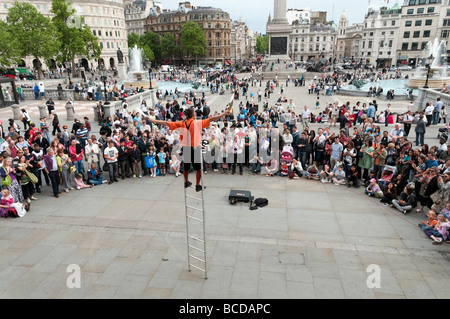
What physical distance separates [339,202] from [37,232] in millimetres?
9981

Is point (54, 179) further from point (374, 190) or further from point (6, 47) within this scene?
point (6, 47)

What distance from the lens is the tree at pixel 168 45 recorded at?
98938 millimetres

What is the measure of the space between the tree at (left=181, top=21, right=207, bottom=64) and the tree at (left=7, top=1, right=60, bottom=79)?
51888mm

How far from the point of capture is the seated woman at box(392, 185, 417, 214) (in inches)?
383

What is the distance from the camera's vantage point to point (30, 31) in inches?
1725

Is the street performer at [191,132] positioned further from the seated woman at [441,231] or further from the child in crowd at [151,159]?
the seated woman at [441,231]

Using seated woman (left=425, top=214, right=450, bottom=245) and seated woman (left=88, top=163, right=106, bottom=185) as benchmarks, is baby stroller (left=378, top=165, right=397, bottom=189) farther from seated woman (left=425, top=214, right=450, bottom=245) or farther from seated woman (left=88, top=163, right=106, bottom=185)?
seated woman (left=88, top=163, right=106, bottom=185)

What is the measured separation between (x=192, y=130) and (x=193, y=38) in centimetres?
9553

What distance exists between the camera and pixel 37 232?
8781 millimetres

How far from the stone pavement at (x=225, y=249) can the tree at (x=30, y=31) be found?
43.5 meters

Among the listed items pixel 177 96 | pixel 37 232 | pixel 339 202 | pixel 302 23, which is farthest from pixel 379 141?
pixel 302 23

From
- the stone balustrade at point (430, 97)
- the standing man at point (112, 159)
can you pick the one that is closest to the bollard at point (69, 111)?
the standing man at point (112, 159)

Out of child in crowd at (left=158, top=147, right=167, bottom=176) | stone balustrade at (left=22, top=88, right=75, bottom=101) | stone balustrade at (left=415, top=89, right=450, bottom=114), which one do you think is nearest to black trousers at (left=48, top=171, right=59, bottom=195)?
child in crowd at (left=158, top=147, right=167, bottom=176)

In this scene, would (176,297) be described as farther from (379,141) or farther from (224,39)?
(224,39)
